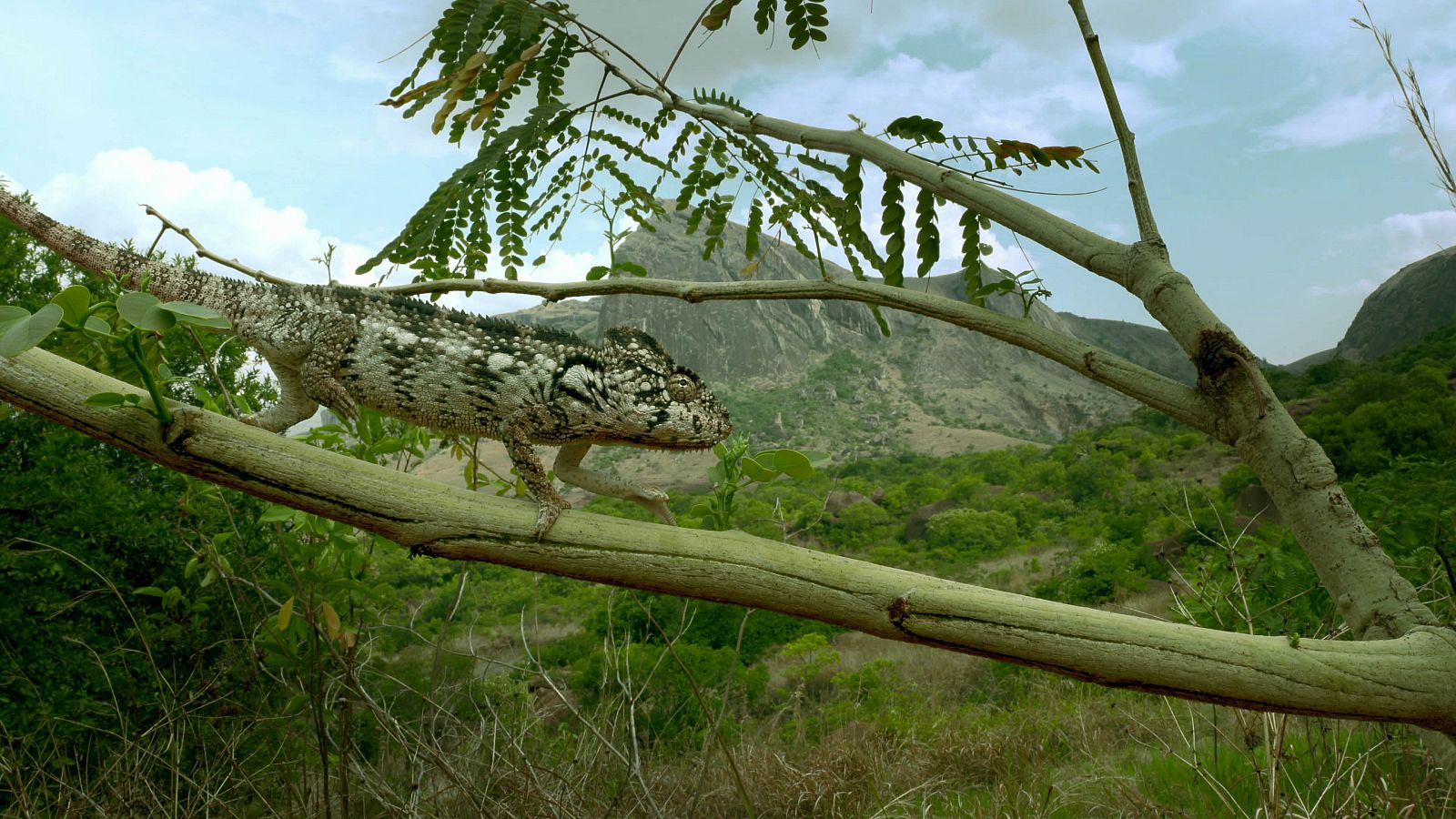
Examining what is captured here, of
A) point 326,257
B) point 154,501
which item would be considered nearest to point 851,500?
point 154,501

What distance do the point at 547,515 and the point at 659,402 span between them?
0.85 feet

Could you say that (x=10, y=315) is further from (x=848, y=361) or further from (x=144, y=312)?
(x=848, y=361)

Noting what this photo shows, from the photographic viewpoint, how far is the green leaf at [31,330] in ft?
3.59

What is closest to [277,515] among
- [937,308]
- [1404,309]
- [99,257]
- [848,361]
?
[99,257]

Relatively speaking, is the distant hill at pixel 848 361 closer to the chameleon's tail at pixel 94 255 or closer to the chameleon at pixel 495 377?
the chameleon at pixel 495 377

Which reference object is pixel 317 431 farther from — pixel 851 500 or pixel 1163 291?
pixel 851 500

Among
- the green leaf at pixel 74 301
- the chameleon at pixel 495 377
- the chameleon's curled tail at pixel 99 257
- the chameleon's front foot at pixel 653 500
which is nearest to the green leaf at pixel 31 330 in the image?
the green leaf at pixel 74 301

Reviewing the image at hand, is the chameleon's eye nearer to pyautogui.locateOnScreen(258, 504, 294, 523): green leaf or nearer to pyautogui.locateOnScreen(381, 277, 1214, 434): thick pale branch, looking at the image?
pyautogui.locateOnScreen(381, 277, 1214, 434): thick pale branch

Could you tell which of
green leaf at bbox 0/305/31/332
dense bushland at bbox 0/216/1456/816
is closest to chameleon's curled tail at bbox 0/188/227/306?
dense bushland at bbox 0/216/1456/816

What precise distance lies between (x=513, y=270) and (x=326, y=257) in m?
0.73

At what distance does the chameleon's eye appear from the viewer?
1.53 metres

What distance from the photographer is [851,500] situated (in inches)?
490

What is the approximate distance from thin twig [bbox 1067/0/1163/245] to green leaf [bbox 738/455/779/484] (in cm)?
121

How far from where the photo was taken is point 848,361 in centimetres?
1252
